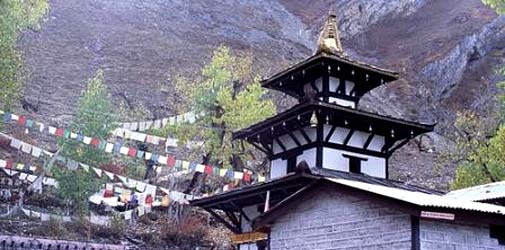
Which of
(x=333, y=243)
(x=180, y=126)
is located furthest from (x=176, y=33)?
(x=333, y=243)

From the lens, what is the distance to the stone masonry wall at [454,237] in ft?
39.1

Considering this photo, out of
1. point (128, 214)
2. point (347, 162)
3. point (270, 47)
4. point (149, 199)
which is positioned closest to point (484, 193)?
point (347, 162)

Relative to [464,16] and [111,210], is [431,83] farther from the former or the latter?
[111,210]

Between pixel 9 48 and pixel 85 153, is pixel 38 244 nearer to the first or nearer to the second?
pixel 85 153

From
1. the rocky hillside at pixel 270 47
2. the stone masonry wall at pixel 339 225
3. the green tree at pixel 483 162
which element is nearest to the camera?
the stone masonry wall at pixel 339 225

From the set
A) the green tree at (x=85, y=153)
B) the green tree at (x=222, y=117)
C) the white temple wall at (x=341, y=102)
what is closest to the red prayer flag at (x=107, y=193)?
the green tree at (x=85, y=153)

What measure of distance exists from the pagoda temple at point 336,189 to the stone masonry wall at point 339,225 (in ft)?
0.06

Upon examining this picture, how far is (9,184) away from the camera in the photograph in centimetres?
3117

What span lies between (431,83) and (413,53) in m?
6.50

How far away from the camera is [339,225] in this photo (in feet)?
43.8

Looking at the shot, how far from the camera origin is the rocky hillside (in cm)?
4872

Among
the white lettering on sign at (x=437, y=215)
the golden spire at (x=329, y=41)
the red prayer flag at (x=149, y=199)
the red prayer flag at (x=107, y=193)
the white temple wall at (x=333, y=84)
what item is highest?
the golden spire at (x=329, y=41)

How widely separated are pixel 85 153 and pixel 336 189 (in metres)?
17.3

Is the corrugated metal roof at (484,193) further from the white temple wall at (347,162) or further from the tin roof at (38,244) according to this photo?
the tin roof at (38,244)
